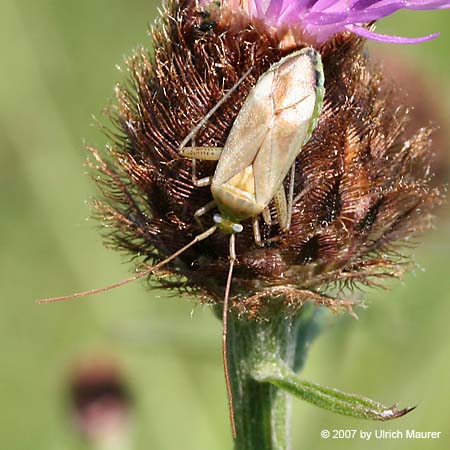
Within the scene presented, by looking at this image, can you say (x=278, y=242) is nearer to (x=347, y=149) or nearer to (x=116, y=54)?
(x=347, y=149)

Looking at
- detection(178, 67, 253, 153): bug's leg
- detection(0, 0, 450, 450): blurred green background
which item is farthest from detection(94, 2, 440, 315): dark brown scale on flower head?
detection(0, 0, 450, 450): blurred green background

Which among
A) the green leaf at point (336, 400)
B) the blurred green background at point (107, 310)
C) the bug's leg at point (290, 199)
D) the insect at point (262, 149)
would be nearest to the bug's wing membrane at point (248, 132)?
the insect at point (262, 149)

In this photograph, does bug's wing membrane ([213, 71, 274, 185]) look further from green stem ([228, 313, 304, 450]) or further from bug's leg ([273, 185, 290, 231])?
green stem ([228, 313, 304, 450])

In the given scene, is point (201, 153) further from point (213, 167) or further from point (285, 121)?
point (285, 121)

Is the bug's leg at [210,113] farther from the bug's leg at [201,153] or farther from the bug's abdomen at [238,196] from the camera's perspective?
the bug's abdomen at [238,196]

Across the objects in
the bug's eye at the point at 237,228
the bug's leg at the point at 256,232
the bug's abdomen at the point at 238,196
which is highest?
the bug's abdomen at the point at 238,196

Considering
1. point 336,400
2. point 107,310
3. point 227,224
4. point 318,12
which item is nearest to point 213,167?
point 227,224

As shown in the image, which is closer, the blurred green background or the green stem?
the green stem
